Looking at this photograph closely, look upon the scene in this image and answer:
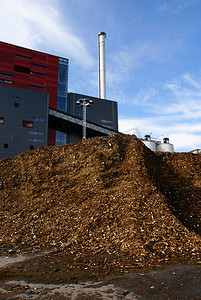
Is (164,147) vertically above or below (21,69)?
below

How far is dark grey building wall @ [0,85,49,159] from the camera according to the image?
43906 millimetres

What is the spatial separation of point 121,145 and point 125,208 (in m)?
4.24

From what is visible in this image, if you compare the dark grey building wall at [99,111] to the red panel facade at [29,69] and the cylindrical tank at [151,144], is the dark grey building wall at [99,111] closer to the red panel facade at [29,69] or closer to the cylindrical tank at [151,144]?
the red panel facade at [29,69]

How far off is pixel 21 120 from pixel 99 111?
2837 cm

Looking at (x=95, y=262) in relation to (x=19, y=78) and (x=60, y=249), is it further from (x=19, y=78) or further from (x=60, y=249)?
(x=19, y=78)

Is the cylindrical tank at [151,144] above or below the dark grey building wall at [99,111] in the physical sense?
below

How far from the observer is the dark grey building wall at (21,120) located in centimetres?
4391

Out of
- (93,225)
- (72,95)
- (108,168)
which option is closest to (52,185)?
(108,168)

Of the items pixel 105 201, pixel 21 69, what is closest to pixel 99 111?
pixel 21 69

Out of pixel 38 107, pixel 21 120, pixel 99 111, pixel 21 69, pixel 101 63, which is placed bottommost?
pixel 21 120

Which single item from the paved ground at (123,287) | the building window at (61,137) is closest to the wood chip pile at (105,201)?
the paved ground at (123,287)

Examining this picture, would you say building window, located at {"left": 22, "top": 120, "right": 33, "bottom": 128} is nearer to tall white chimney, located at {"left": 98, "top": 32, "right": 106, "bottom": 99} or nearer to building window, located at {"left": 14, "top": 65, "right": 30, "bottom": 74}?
building window, located at {"left": 14, "top": 65, "right": 30, "bottom": 74}

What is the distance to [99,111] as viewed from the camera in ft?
221

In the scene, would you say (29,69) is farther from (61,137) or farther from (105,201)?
(105,201)
